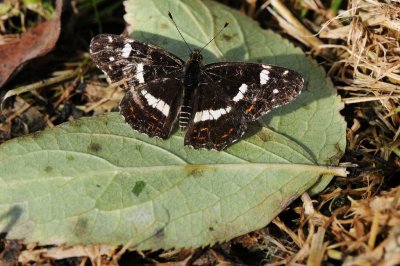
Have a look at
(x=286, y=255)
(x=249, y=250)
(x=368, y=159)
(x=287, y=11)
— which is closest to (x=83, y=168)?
(x=249, y=250)

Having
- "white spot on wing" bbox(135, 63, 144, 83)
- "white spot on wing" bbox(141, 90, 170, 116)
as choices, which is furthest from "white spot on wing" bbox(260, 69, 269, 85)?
"white spot on wing" bbox(135, 63, 144, 83)

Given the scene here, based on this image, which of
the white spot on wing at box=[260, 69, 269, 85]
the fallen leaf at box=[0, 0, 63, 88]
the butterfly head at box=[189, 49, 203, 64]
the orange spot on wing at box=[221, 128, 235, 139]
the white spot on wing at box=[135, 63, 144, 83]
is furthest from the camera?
the fallen leaf at box=[0, 0, 63, 88]

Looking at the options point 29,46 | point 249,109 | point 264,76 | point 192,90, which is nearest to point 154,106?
point 192,90

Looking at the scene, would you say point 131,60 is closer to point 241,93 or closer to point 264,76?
point 241,93

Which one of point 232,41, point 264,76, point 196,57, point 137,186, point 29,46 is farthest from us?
point 29,46

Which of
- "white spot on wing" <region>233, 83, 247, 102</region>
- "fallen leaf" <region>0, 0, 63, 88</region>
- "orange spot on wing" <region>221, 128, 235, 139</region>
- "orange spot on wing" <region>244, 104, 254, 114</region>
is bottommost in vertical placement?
"orange spot on wing" <region>221, 128, 235, 139</region>

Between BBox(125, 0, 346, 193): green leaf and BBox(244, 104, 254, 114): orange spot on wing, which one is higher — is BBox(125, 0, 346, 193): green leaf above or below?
above

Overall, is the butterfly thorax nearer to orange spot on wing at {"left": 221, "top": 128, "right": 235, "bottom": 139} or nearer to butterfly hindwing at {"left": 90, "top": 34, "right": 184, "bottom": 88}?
butterfly hindwing at {"left": 90, "top": 34, "right": 184, "bottom": 88}

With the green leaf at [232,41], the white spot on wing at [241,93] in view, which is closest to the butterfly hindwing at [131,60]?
the green leaf at [232,41]
